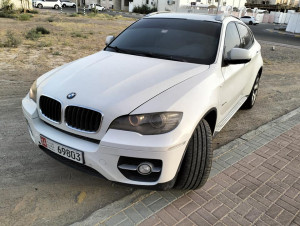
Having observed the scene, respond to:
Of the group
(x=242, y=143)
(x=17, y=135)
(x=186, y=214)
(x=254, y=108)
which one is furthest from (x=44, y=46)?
(x=186, y=214)

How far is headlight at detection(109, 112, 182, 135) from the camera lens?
2.12 metres

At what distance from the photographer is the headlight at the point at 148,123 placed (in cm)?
212

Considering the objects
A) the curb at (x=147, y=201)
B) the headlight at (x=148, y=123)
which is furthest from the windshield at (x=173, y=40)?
the curb at (x=147, y=201)

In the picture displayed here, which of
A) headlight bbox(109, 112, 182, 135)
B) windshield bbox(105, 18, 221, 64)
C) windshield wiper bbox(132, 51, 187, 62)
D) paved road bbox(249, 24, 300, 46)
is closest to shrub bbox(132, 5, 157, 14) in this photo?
paved road bbox(249, 24, 300, 46)

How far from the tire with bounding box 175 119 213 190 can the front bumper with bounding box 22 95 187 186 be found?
0.21 meters

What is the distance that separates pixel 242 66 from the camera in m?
3.73

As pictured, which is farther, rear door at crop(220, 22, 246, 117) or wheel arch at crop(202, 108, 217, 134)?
rear door at crop(220, 22, 246, 117)

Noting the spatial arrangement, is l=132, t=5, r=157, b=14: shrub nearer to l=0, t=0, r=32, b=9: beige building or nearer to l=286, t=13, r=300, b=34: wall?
l=0, t=0, r=32, b=9: beige building

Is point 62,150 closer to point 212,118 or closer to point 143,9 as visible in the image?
point 212,118

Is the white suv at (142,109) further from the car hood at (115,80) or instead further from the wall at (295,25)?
the wall at (295,25)

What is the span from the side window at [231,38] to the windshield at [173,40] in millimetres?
146

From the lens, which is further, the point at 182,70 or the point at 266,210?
the point at 182,70

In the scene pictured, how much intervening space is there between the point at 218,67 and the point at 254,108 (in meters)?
2.71

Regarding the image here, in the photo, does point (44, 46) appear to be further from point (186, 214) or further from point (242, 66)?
point (186, 214)
